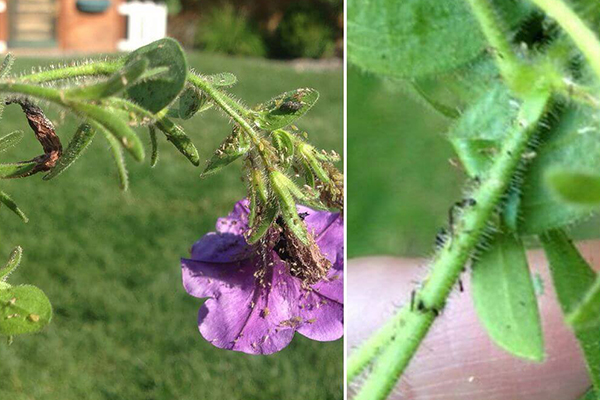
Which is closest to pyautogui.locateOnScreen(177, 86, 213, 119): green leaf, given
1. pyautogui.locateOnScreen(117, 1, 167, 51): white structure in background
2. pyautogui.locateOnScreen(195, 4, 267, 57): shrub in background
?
pyautogui.locateOnScreen(117, 1, 167, 51): white structure in background

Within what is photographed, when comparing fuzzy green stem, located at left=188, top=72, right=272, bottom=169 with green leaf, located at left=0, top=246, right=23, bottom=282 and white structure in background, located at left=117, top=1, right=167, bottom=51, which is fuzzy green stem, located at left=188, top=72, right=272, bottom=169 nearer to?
green leaf, located at left=0, top=246, right=23, bottom=282

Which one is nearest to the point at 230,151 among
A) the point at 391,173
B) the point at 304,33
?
the point at 391,173

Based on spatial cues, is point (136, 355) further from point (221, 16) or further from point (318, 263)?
point (221, 16)

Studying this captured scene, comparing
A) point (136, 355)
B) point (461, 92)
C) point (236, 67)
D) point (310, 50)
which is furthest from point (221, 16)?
point (461, 92)

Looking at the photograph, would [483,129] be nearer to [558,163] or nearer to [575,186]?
[558,163]

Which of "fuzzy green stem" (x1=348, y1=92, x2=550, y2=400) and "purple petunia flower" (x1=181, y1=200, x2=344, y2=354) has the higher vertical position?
"fuzzy green stem" (x1=348, y1=92, x2=550, y2=400)

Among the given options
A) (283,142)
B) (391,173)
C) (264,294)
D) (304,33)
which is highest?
(283,142)
